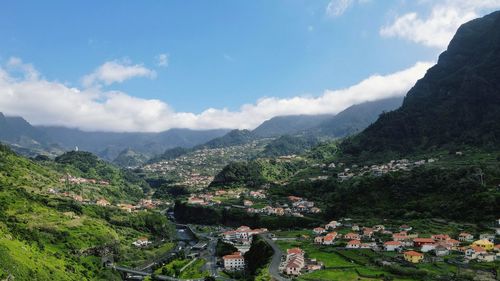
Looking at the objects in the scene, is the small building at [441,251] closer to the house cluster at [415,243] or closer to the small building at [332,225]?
the house cluster at [415,243]

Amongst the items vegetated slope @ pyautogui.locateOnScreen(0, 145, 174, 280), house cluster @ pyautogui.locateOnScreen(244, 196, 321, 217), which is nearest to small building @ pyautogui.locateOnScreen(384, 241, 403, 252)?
house cluster @ pyautogui.locateOnScreen(244, 196, 321, 217)

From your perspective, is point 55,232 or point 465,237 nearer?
point 465,237

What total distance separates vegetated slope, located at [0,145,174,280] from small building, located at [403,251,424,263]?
6357cm

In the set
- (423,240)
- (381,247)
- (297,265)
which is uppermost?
(423,240)

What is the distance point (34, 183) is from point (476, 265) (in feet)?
499

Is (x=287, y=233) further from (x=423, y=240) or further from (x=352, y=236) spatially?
(x=423, y=240)

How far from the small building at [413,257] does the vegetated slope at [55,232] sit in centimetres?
6357

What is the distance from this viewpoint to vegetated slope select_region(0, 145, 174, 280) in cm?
9256

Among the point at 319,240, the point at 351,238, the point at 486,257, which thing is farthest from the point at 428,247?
the point at 319,240

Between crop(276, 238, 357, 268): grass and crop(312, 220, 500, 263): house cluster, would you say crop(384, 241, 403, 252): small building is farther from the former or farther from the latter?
crop(276, 238, 357, 268): grass

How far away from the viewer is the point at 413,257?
90812 millimetres

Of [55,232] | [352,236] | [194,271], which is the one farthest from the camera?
[55,232]

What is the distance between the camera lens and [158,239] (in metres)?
152

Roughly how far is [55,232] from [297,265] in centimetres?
6898
